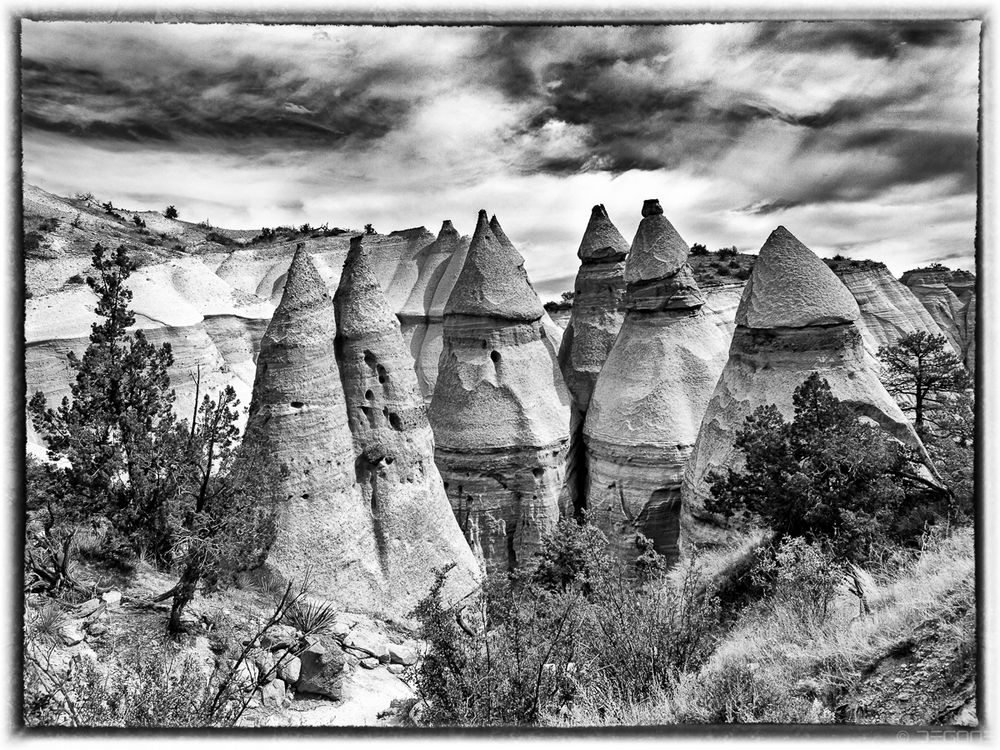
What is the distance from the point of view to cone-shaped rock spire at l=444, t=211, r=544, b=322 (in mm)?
12656

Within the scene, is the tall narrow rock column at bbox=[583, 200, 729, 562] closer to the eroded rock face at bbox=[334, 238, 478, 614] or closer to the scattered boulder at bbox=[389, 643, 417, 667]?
the eroded rock face at bbox=[334, 238, 478, 614]

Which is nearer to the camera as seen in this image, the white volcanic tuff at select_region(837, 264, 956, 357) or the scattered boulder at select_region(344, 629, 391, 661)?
the scattered boulder at select_region(344, 629, 391, 661)

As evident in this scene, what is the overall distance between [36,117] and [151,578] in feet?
15.8

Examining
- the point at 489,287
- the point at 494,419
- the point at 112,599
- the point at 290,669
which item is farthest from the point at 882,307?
the point at 112,599

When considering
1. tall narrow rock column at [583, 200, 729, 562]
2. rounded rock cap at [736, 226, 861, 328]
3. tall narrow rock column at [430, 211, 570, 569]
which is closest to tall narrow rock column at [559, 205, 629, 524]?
tall narrow rock column at [583, 200, 729, 562]

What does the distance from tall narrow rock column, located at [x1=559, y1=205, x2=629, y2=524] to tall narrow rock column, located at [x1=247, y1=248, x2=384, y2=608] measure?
7.96m

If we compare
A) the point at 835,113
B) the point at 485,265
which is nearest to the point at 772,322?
the point at 835,113

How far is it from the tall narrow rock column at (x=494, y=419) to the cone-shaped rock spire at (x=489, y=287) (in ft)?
0.06

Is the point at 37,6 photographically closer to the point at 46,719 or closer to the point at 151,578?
the point at 46,719

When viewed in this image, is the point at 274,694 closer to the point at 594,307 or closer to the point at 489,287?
the point at 489,287

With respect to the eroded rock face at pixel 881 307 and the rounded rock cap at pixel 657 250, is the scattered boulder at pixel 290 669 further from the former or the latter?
the eroded rock face at pixel 881 307

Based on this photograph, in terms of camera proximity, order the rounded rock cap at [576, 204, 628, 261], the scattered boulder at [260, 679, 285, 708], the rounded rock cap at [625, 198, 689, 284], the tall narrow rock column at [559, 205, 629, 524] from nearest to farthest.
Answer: the scattered boulder at [260, 679, 285, 708] → the rounded rock cap at [625, 198, 689, 284] → the tall narrow rock column at [559, 205, 629, 524] → the rounded rock cap at [576, 204, 628, 261]

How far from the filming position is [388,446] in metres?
8.91

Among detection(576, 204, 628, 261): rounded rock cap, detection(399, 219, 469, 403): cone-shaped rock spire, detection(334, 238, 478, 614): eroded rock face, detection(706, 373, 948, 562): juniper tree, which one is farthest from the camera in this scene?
detection(399, 219, 469, 403): cone-shaped rock spire
